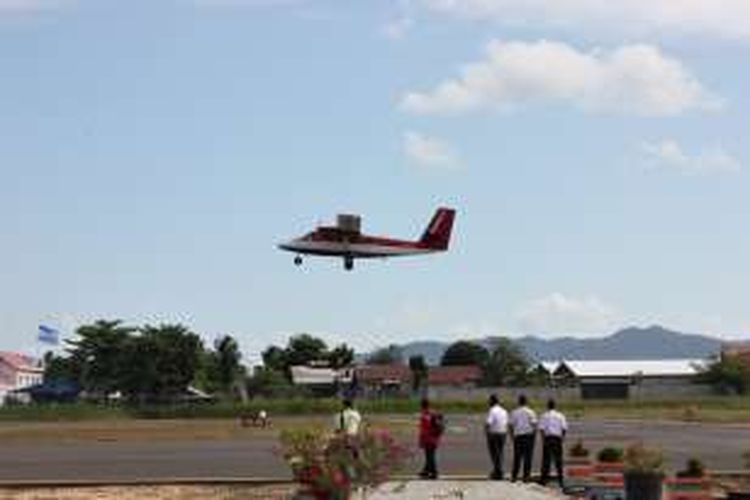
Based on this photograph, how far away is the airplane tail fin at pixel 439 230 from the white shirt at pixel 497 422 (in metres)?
45.6

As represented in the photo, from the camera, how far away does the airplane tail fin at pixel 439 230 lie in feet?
250

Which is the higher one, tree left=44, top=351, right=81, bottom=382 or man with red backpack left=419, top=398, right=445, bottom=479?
tree left=44, top=351, right=81, bottom=382

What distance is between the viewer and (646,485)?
2248 cm

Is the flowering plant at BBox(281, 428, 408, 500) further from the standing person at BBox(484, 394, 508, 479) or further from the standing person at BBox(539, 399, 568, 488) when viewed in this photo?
the standing person at BBox(539, 399, 568, 488)

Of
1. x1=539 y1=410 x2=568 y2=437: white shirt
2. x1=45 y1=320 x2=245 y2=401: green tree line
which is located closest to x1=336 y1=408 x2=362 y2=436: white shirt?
x1=539 y1=410 x2=568 y2=437: white shirt

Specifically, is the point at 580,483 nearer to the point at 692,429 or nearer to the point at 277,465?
the point at 277,465

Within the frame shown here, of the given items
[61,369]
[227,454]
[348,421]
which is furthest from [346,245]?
[61,369]

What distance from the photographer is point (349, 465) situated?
21.4 meters

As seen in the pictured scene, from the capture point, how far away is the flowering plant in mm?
20844

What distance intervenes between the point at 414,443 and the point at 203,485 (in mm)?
18168

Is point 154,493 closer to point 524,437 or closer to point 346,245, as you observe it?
point 524,437

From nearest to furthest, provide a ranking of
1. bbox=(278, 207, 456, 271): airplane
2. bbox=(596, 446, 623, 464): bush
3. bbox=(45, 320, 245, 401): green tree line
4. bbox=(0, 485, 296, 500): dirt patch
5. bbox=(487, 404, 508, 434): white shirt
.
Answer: bbox=(596, 446, 623, 464): bush < bbox=(0, 485, 296, 500): dirt patch < bbox=(487, 404, 508, 434): white shirt < bbox=(278, 207, 456, 271): airplane < bbox=(45, 320, 245, 401): green tree line

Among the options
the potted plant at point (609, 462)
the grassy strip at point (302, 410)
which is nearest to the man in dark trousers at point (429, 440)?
the potted plant at point (609, 462)

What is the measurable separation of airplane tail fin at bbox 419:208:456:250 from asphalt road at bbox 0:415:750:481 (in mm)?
15370
